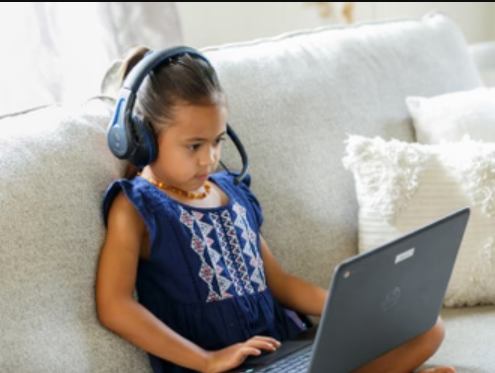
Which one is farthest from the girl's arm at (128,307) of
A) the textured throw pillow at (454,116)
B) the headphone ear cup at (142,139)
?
the textured throw pillow at (454,116)

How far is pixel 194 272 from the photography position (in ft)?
4.67

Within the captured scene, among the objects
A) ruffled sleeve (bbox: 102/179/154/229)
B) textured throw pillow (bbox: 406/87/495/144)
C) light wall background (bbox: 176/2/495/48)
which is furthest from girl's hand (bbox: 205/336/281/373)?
light wall background (bbox: 176/2/495/48)

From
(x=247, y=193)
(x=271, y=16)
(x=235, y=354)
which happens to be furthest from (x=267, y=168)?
(x=271, y=16)

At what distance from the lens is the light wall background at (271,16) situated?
8.85 ft

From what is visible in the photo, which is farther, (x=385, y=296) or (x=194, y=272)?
(x=194, y=272)

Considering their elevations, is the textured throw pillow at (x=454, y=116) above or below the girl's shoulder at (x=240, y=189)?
below

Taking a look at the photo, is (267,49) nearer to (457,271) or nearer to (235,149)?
(235,149)

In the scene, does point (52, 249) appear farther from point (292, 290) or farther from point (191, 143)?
point (292, 290)

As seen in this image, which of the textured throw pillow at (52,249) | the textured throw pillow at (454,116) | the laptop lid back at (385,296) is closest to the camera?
the laptop lid back at (385,296)

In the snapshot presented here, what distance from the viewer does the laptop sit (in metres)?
1.12

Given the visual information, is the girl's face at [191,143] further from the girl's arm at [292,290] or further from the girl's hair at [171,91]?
the girl's arm at [292,290]

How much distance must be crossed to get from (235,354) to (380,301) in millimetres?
294

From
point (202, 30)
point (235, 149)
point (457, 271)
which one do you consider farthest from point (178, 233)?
point (202, 30)

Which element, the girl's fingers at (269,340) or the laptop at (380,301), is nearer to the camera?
the laptop at (380,301)
